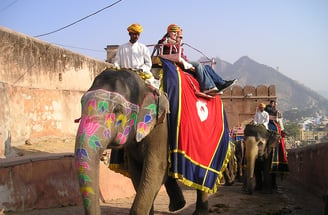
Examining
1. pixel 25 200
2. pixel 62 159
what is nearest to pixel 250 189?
pixel 62 159

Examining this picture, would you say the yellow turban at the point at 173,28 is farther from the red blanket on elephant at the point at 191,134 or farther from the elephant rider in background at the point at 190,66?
the red blanket on elephant at the point at 191,134

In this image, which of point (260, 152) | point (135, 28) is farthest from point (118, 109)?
point (260, 152)

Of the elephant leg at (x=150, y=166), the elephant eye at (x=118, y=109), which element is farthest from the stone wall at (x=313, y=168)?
the elephant eye at (x=118, y=109)

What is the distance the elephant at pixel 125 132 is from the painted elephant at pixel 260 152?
5154 millimetres

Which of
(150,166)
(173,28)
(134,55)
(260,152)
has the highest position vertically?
(173,28)

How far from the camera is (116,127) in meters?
4.49

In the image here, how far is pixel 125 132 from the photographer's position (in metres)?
4.66

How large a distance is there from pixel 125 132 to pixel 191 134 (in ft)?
4.13

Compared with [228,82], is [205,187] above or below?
below

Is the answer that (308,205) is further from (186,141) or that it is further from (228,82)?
(186,141)

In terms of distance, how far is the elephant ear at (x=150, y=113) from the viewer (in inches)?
193

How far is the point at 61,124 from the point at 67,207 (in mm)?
8212

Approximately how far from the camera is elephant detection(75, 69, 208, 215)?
13.1 feet

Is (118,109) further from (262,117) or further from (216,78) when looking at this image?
(262,117)
